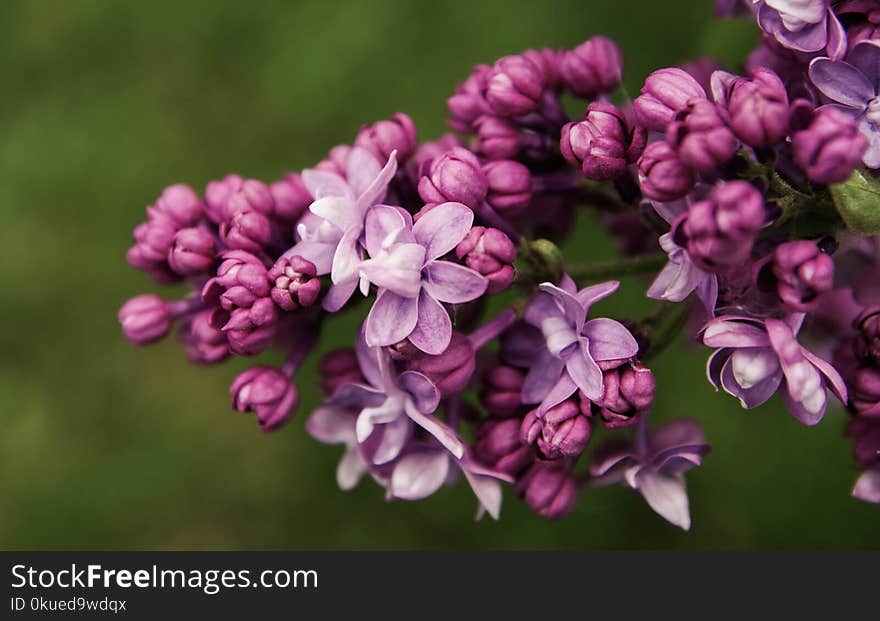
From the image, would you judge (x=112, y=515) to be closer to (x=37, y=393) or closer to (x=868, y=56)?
(x=37, y=393)

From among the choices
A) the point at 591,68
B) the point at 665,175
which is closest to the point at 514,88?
the point at 591,68

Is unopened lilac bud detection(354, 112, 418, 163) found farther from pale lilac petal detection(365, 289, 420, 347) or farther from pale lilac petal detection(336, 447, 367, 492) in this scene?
pale lilac petal detection(336, 447, 367, 492)

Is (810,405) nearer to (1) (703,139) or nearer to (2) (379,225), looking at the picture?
(1) (703,139)

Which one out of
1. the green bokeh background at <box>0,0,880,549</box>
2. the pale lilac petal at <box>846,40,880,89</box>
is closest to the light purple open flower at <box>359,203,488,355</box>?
the pale lilac petal at <box>846,40,880,89</box>

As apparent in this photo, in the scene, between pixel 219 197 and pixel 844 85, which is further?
pixel 219 197

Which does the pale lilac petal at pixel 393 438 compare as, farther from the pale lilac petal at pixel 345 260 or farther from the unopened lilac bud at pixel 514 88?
the unopened lilac bud at pixel 514 88

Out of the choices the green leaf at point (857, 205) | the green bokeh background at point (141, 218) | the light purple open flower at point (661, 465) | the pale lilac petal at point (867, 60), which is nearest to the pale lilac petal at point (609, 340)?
the light purple open flower at point (661, 465)

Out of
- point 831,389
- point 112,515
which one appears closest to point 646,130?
point 831,389

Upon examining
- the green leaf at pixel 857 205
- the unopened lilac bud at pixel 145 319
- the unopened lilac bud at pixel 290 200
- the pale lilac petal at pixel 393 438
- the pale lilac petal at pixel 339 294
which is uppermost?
the unopened lilac bud at pixel 290 200
